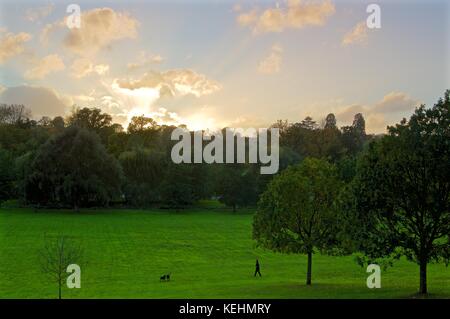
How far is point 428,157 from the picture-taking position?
95.5ft

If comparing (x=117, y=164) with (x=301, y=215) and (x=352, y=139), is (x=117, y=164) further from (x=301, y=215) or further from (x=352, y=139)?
(x=301, y=215)

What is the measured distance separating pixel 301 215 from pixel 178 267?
56.8ft

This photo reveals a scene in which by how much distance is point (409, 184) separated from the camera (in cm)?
2989

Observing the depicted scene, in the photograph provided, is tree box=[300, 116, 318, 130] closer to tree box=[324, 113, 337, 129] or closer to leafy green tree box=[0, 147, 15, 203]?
tree box=[324, 113, 337, 129]

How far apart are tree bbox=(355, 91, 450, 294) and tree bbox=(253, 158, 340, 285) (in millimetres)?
6430

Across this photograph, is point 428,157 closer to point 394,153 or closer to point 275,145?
point 394,153

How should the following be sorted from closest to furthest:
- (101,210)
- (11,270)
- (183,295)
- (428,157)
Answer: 1. (428,157)
2. (183,295)
3. (11,270)
4. (101,210)

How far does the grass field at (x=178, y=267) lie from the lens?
119 feet

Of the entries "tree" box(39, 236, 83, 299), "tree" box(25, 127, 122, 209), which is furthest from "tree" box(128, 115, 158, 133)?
"tree" box(39, 236, 83, 299)

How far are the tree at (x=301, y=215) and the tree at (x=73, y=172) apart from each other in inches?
2704

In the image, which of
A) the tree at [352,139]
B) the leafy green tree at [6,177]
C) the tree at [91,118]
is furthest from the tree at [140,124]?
the tree at [352,139]

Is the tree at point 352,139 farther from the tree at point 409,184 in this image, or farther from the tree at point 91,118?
the tree at point 409,184
